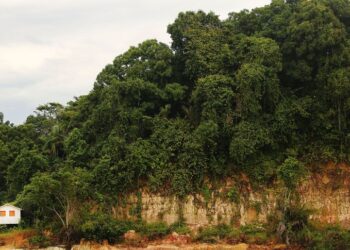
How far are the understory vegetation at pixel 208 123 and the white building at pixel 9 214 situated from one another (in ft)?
2.07

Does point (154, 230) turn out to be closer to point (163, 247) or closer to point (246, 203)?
point (163, 247)

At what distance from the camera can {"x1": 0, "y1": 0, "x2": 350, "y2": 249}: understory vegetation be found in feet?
88.4

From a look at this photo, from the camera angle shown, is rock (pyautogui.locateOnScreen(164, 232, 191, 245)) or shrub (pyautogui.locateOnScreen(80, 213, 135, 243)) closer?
shrub (pyautogui.locateOnScreen(80, 213, 135, 243))

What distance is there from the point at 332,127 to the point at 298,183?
3612 millimetres

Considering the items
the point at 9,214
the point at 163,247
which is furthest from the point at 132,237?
the point at 9,214

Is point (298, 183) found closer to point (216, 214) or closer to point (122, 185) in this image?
point (216, 214)

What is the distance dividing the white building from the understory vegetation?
63cm

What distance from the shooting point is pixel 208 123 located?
2766 centimetres

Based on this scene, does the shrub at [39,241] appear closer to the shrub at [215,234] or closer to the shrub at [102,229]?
the shrub at [102,229]

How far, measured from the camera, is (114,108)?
97.0ft

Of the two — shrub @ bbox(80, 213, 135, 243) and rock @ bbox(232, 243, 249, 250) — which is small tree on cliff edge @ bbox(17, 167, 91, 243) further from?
rock @ bbox(232, 243, 249, 250)

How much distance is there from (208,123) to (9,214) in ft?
40.3

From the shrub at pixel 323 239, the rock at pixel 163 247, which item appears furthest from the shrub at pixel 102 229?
the shrub at pixel 323 239

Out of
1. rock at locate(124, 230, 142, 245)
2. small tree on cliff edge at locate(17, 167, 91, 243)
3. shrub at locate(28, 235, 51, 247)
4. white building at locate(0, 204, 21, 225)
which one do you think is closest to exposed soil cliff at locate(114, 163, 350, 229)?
rock at locate(124, 230, 142, 245)
